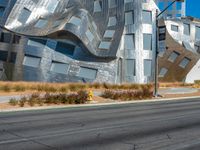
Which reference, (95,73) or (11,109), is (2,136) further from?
(95,73)

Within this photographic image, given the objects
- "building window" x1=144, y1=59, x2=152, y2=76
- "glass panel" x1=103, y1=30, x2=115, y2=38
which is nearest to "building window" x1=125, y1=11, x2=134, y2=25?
"glass panel" x1=103, y1=30, x2=115, y2=38

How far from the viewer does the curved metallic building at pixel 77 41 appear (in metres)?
44.6

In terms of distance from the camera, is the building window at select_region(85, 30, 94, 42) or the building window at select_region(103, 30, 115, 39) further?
the building window at select_region(103, 30, 115, 39)

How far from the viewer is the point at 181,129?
36.5 ft

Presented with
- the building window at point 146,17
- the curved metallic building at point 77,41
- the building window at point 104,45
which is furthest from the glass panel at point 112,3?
the building window at point 104,45

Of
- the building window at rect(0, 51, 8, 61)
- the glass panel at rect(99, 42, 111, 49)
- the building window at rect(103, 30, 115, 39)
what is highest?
the building window at rect(103, 30, 115, 39)

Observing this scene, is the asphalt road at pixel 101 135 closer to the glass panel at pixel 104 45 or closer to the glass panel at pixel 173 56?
the glass panel at pixel 104 45

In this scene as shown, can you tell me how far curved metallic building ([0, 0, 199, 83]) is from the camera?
44.6 m

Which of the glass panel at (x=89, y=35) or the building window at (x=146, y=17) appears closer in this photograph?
the glass panel at (x=89, y=35)

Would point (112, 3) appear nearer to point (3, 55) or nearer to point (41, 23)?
point (41, 23)

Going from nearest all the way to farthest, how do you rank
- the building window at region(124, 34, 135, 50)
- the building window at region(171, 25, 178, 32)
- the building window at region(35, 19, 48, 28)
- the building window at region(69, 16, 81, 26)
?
the building window at region(69, 16, 81, 26) < the building window at region(35, 19, 48, 28) < the building window at region(124, 34, 135, 50) < the building window at region(171, 25, 178, 32)

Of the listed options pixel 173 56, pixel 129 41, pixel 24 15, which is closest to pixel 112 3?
pixel 129 41

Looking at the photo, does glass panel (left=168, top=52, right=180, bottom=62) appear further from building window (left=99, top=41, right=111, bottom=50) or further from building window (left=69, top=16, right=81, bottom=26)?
building window (left=69, top=16, right=81, bottom=26)

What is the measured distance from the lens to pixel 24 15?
46.7 m
